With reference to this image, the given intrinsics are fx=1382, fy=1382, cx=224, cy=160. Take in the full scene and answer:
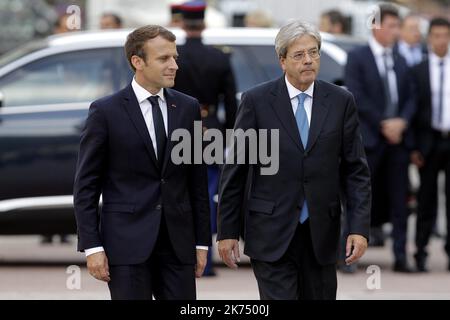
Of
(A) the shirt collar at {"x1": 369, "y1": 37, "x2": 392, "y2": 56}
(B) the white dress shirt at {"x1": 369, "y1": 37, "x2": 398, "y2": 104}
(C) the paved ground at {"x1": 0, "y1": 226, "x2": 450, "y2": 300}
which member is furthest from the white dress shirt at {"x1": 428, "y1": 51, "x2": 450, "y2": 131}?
(C) the paved ground at {"x1": 0, "y1": 226, "x2": 450, "y2": 300}

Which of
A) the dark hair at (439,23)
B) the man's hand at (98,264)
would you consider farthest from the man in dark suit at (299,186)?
the dark hair at (439,23)

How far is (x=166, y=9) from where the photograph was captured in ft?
62.7

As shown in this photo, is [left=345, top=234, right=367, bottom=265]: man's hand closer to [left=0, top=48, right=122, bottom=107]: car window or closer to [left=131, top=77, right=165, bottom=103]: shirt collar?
[left=131, top=77, right=165, bottom=103]: shirt collar

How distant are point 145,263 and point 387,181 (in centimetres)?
529

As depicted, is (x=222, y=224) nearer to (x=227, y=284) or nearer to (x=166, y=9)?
(x=227, y=284)

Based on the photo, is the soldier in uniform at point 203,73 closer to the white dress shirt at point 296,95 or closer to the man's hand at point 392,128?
the man's hand at point 392,128

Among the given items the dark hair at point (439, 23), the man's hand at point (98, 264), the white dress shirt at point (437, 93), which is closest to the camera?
the man's hand at point (98, 264)

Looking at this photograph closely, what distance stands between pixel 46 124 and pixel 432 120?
3.25 metres

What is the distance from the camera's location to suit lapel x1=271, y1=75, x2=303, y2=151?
22.7 feet

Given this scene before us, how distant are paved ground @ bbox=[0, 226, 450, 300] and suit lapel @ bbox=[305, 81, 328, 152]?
3.16m

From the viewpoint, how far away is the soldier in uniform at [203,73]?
1058cm

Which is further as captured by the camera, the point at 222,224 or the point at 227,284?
the point at 227,284
